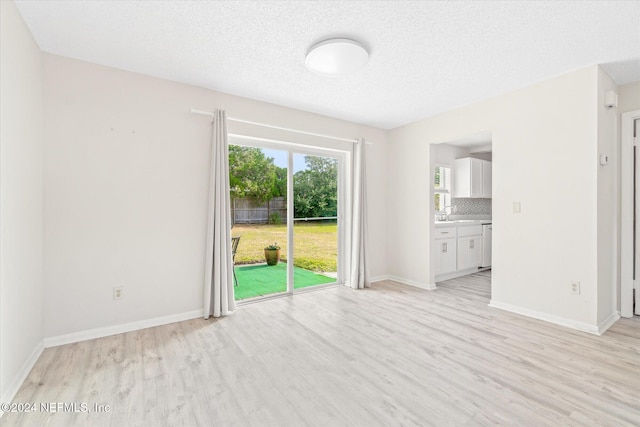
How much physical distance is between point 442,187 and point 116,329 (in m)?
5.66

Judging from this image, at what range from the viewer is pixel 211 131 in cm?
332

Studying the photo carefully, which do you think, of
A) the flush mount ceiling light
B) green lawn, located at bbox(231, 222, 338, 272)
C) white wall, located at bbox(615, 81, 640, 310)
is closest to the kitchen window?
green lawn, located at bbox(231, 222, 338, 272)

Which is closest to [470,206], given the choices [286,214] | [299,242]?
[299,242]

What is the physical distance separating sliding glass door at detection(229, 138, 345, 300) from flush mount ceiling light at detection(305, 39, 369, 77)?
1.50m

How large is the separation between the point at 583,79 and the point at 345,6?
254 cm

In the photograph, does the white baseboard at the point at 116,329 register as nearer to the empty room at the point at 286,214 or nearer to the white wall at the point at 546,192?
the empty room at the point at 286,214

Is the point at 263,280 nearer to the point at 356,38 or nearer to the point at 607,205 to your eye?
the point at 356,38

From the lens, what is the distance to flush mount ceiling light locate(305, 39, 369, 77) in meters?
2.32

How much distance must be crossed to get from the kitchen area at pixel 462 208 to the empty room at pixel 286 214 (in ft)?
2.19

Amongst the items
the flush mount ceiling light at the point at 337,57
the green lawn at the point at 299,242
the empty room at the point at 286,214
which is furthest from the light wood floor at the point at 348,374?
the flush mount ceiling light at the point at 337,57

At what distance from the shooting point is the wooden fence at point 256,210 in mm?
3641

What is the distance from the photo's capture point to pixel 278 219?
13.2ft

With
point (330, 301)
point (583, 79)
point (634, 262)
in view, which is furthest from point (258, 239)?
point (634, 262)

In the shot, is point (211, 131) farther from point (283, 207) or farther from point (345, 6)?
point (345, 6)
